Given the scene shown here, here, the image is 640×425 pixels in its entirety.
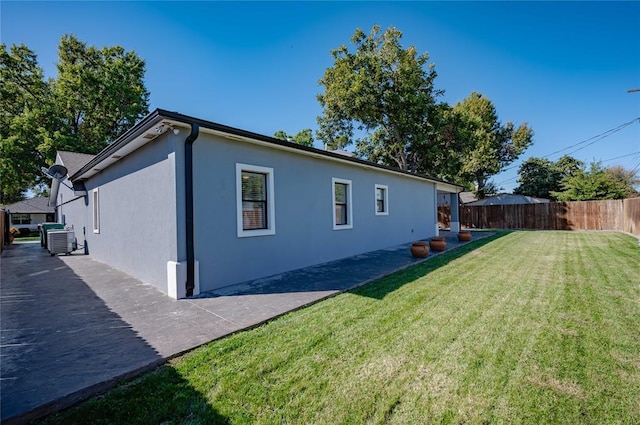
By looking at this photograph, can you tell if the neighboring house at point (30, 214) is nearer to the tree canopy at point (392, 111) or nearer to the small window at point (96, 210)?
the small window at point (96, 210)

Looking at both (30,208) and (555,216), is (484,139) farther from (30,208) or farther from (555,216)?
(30,208)

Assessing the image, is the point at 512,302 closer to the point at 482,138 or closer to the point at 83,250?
the point at 83,250

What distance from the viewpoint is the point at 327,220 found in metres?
8.02

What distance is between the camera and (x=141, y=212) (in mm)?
6176

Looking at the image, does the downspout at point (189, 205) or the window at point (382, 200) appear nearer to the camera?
the downspout at point (189, 205)

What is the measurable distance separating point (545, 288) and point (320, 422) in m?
5.13

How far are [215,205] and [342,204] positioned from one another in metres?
4.43

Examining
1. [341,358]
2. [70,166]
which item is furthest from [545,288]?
[70,166]

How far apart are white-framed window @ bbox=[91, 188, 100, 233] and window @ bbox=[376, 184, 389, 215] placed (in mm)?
9486

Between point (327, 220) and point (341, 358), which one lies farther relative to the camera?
point (327, 220)

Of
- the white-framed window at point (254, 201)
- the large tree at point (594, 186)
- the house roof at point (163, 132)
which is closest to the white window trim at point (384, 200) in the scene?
the house roof at point (163, 132)

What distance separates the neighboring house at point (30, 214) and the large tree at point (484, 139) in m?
38.7

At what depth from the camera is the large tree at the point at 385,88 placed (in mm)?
19266

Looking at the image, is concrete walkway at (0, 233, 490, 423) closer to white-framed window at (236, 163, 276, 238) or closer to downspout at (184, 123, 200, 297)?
downspout at (184, 123, 200, 297)
